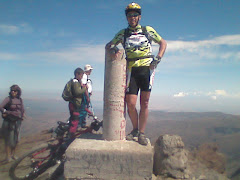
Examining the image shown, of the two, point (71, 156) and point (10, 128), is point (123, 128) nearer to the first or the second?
point (71, 156)

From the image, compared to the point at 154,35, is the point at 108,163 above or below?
below

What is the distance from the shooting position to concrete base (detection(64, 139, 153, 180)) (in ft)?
12.7

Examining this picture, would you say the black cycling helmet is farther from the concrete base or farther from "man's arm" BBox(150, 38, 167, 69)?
"man's arm" BBox(150, 38, 167, 69)

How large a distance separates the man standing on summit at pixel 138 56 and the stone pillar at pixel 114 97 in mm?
166

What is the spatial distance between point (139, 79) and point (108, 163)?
79.8 inches

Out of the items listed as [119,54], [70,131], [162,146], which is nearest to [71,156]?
[70,131]

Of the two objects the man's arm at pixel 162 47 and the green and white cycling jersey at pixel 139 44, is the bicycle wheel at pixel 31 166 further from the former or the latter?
the man's arm at pixel 162 47

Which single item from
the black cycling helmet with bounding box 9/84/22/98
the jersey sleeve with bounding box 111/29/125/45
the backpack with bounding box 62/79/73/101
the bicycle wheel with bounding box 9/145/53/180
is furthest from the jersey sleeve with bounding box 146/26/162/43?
the black cycling helmet with bounding box 9/84/22/98

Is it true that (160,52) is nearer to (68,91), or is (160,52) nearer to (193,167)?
(68,91)

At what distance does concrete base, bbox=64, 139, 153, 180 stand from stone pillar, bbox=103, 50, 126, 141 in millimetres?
564

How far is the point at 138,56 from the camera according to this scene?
431 cm

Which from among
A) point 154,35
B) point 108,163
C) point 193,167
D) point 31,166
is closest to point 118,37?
point 154,35

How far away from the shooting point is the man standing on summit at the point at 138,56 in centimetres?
426

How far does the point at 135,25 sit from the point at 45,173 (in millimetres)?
4956
